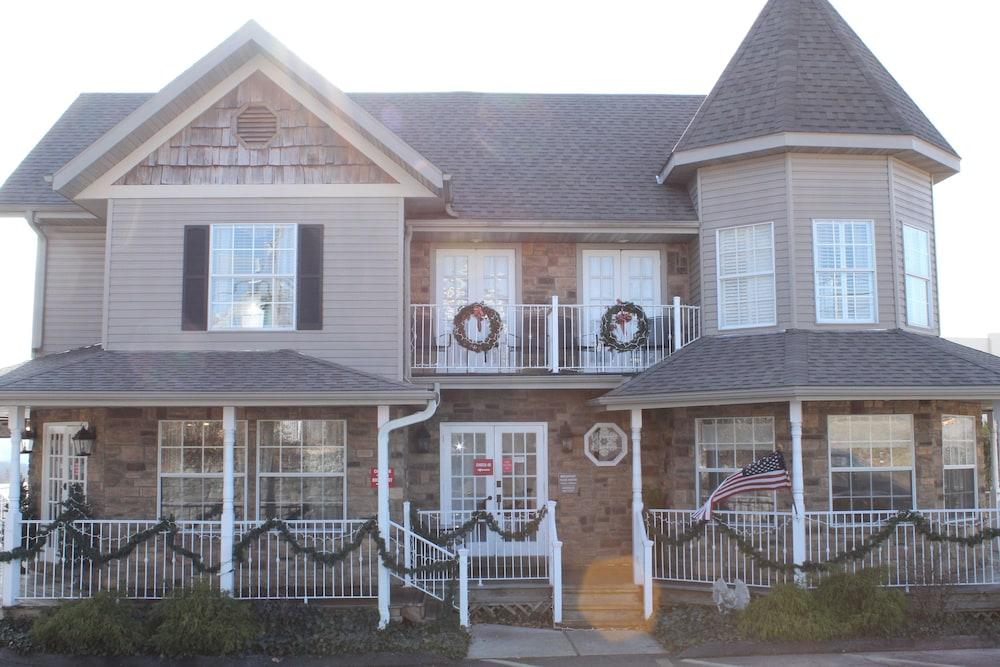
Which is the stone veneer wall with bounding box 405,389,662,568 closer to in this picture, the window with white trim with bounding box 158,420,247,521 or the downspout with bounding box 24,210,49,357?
the window with white trim with bounding box 158,420,247,521

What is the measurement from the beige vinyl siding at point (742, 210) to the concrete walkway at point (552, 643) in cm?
480

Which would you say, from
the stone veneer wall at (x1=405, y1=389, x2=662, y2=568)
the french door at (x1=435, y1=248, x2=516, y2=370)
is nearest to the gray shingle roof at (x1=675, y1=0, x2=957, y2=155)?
the french door at (x1=435, y1=248, x2=516, y2=370)

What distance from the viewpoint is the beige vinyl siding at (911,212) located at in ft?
42.8

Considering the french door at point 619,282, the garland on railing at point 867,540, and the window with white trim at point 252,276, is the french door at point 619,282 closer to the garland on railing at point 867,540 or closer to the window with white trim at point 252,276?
the garland on railing at point 867,540

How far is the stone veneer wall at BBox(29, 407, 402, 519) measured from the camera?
12.1 m

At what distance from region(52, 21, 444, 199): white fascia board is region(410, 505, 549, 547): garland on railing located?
14.5 ft

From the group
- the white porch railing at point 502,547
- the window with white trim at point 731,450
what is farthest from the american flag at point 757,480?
the white porch railing at point 502,547

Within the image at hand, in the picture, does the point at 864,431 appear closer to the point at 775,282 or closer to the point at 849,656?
the point at 775,282

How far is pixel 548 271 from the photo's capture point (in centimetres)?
1447

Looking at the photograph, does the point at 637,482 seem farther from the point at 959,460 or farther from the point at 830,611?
the point at 959,460

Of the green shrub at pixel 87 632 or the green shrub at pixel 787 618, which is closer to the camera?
the green shrub at pixel 87 632

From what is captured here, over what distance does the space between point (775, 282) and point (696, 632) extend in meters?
5.04

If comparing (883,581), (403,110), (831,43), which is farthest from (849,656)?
(403,110)

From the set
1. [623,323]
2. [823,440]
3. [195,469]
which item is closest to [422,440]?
[195,469]
